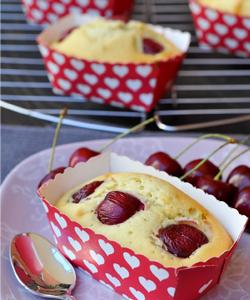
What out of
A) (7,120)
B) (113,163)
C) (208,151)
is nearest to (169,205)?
(113,163)

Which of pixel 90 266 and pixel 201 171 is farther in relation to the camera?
pixel 201 171

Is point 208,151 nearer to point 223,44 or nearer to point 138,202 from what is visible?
point 138,202

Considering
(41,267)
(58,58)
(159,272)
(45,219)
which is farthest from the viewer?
(58,58)

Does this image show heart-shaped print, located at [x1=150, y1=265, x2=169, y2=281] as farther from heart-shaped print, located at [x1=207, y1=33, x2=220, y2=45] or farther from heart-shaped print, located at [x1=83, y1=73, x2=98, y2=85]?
heart-shaped print, located at [x1=207, y1=33, x2=220, y2=45]

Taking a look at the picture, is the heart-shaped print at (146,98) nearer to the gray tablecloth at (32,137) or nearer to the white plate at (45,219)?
the gray tablecloth at (32,137)

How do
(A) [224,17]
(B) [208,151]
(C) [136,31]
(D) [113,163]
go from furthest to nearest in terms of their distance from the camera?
(A) [224,17], (C) [136,31], (B) [208,151], (D) [113,163]

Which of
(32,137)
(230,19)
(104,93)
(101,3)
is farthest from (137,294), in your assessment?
(101,3)

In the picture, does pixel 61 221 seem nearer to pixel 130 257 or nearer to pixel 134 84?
pixel 130 257
